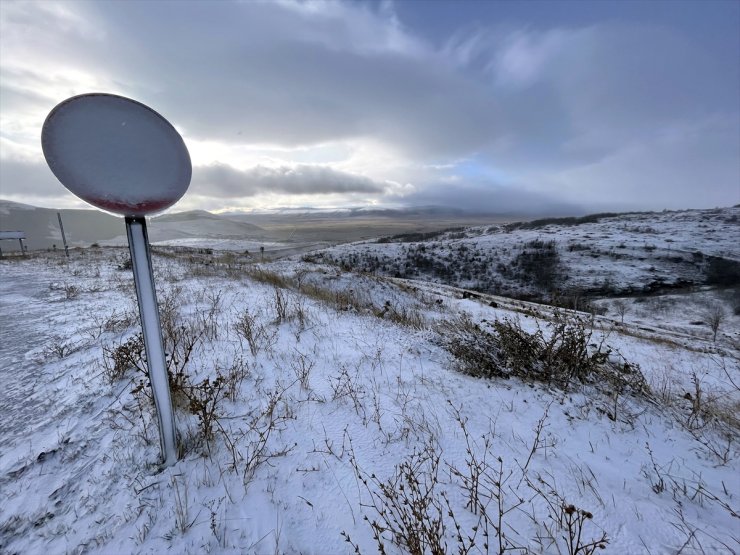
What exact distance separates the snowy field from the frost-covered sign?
1.00m

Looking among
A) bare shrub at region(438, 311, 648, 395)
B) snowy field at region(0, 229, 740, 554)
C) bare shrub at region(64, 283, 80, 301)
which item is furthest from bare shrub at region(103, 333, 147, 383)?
bare shrub at region(64, 283, 80, 301)

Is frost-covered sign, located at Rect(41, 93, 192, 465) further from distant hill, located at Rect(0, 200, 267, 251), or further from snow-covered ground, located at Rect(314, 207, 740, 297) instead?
distant hill, located at Rect(0, 200, 267, 251)

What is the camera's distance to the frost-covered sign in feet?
4.65

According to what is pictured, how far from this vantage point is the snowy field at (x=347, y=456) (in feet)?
5.45

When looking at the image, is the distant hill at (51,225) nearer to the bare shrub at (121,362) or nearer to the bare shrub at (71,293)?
the bare shrub at (71,293)

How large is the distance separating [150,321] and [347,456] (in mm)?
1595

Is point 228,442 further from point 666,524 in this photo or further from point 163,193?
point 666,524

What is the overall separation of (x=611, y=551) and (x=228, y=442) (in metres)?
2.43

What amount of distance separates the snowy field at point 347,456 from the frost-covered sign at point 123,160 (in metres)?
1.00

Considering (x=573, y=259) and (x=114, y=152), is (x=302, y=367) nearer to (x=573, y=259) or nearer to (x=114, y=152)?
(x=114, y=152)

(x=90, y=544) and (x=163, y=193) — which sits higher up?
(x=163, y=193)

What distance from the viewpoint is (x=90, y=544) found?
5.21ft

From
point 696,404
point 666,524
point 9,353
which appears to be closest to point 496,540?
point 666,524

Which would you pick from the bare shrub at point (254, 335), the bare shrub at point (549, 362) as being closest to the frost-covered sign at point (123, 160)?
the bare shrub at point (254, 335)
